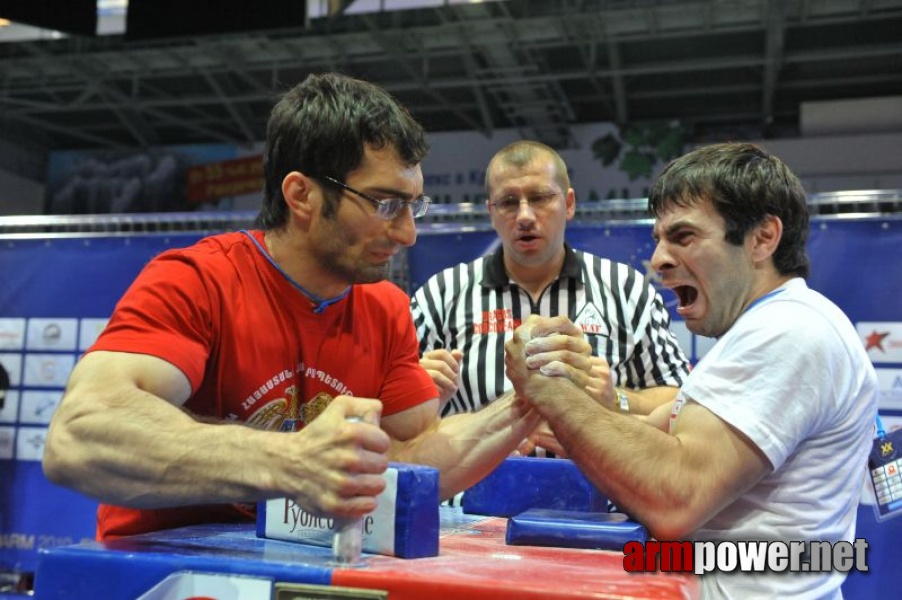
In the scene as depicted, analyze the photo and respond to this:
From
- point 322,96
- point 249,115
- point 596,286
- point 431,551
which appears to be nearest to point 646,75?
point 249,115

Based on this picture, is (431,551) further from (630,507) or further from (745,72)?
(745,72)

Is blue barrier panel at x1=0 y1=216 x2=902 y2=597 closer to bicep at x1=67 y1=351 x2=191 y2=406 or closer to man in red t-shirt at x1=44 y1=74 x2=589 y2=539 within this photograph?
man in red t-shirt at x1=44 y1=74 x2=589 y2=539

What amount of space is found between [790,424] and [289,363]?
0.97 metres

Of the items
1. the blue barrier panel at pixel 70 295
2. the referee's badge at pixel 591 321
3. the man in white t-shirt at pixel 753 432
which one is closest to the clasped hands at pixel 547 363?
the man in white t-shirt at pixel 753 432

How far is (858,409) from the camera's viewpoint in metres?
1.52

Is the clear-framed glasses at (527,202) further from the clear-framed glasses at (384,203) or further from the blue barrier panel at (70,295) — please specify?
the clear-framed glasses at (384,203)

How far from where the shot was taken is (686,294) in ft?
6.37

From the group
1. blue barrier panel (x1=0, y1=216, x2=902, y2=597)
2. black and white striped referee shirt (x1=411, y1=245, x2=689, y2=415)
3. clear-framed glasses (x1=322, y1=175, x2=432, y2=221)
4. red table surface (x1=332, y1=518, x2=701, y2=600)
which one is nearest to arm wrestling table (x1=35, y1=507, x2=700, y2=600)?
red table surface (x1=332, y1=518, x2=701, y2=600)

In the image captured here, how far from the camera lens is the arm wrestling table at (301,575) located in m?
0.92

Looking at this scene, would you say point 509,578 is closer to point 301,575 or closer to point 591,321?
point 301,575

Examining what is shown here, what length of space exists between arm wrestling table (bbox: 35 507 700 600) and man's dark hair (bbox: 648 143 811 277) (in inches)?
33.1

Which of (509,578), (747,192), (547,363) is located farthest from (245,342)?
(747,192)

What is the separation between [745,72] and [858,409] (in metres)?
10.4

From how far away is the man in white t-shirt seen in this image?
4.56 ft
